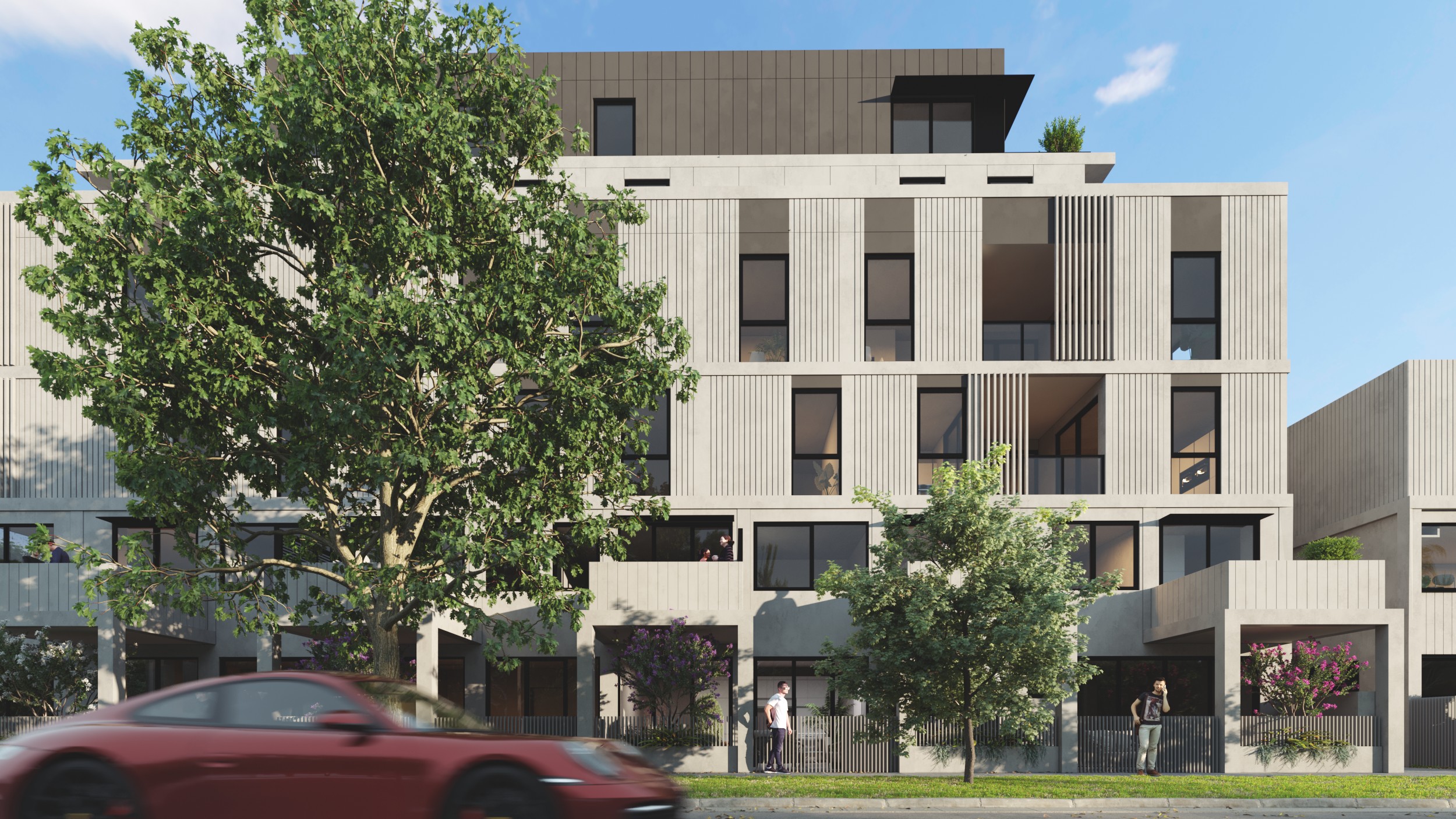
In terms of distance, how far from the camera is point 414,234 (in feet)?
45.3

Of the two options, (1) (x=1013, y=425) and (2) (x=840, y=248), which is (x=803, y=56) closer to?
(2) (x=840, y=248)

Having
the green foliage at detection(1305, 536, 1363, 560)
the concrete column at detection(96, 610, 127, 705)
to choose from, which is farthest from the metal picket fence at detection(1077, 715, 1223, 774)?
the concrete column at detection(96, 610, 127, 705)

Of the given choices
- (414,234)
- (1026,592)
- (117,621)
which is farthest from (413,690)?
(117,621)

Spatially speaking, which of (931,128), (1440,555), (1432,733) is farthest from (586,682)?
(1440,555)

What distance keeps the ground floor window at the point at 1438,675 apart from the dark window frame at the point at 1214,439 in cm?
664

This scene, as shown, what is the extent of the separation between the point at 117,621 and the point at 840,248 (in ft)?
56.5

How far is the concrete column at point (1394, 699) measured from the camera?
756 inches

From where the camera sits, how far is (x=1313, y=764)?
62.6 ft

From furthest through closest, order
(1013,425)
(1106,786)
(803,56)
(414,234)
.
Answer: (803,56)
(1013,425)
(1106,786)
(414,234)

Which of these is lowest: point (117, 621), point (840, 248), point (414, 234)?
point (117, 621)

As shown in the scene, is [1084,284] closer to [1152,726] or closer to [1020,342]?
[1020,342]

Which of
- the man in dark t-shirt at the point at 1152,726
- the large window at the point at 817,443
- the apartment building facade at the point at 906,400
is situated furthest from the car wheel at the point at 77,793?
the large window at the point at 817,443

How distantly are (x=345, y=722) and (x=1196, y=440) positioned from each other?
2209 cm

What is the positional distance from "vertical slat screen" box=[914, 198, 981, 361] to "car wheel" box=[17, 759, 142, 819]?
1996cm
